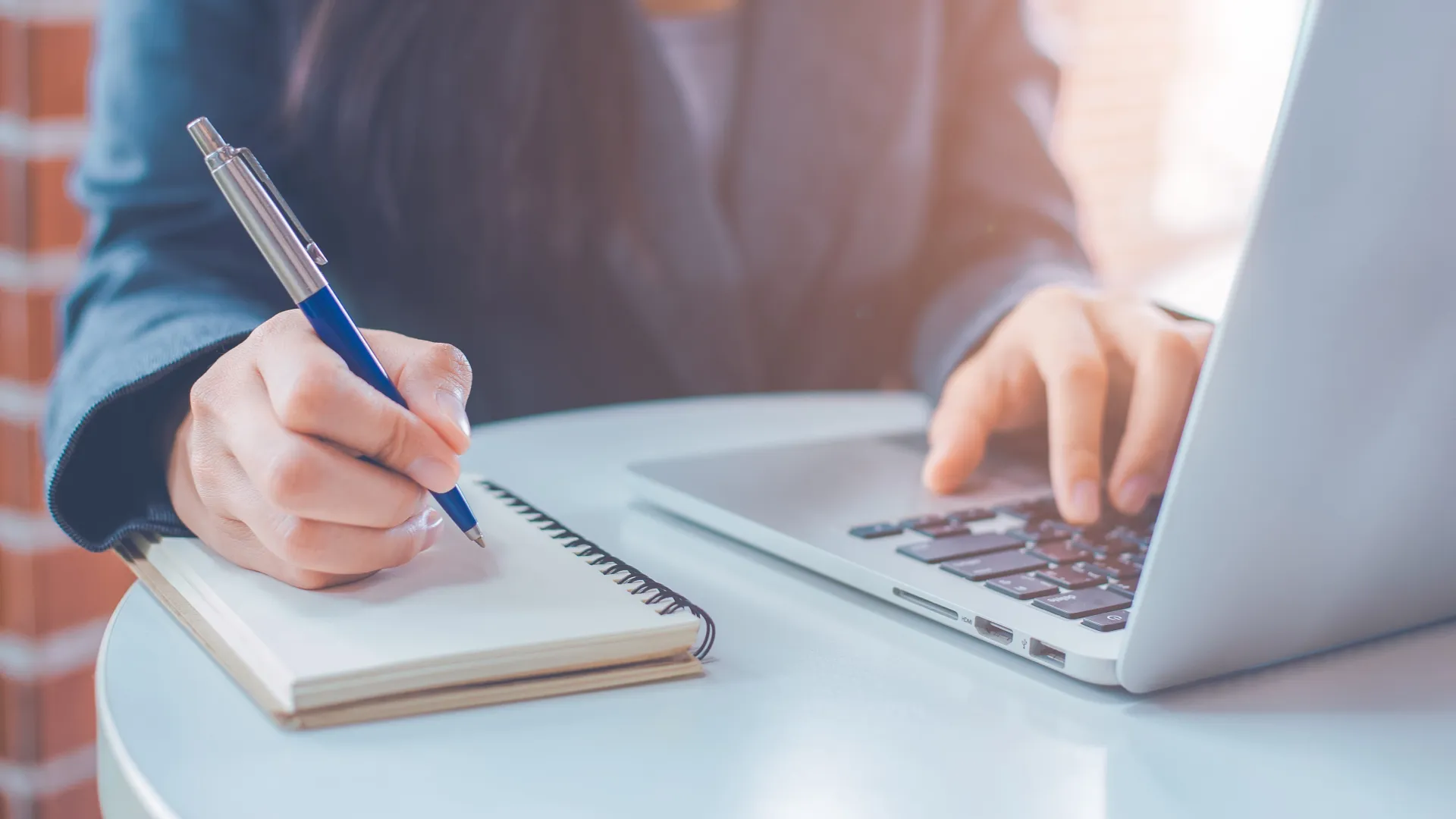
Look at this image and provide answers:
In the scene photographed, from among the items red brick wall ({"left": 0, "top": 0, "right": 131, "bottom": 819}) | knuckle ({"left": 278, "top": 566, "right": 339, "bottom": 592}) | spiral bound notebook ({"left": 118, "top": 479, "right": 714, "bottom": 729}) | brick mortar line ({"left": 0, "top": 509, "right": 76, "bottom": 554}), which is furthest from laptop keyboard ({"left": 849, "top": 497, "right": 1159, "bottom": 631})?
brick mortar line ({"left": 0, "top": 509, "right": 76, "bottom": 554})

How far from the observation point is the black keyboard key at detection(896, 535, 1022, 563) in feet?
1.44

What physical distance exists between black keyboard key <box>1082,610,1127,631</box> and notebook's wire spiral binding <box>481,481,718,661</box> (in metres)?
0.13

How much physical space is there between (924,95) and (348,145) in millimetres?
561

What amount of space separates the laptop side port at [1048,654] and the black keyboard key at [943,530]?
0.09m

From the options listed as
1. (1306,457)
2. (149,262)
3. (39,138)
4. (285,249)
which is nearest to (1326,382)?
(1306,457)

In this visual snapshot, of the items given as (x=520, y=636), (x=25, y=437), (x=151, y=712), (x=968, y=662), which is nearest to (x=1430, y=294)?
(x=968, y=662)

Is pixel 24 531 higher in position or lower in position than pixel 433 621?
lower

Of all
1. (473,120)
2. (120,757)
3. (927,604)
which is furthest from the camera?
(473,120)

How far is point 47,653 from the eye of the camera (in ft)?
3.23

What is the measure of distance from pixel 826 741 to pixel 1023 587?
110mm

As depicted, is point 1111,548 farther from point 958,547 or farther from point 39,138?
point 39,138

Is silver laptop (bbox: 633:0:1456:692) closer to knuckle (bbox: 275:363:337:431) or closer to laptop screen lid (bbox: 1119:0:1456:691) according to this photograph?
laptop screen lid (bbox: 1119:0:1456:691)

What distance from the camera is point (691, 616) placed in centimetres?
37

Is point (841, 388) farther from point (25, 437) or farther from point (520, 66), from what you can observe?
point (25, 437)
